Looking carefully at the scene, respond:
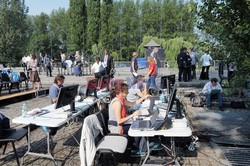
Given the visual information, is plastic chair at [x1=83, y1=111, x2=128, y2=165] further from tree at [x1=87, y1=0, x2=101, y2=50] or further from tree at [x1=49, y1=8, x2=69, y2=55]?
tree at [x1=49, y1=8, x2=69, y2=55]

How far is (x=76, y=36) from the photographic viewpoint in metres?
48.7

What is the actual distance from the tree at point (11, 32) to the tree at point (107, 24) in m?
13.7

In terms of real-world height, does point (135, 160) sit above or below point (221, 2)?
below

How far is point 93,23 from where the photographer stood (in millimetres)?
49000

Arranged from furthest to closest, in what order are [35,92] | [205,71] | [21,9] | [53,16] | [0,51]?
[53,16], [21,9], [0,51], [205,71], [35,92]

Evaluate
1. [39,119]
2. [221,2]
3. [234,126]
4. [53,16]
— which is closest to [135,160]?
[39,119]

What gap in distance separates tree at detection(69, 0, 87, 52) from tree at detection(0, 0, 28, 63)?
346 inches

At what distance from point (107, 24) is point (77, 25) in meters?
5.00

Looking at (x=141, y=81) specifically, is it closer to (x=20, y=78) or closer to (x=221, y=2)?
(x=221, y=2)

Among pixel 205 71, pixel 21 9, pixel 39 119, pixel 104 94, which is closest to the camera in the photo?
pixel 39 119

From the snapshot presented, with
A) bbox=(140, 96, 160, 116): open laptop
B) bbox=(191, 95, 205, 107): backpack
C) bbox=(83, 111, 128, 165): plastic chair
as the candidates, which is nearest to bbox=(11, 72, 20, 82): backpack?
bbox=(191, 95, 205, 107): backpack

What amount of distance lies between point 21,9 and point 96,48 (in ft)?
55.4

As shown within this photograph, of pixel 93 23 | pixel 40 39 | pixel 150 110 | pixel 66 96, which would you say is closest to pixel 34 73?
pixel 66 96

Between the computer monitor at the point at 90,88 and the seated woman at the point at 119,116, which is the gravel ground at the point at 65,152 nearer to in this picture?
the seated woman at the point at 119,116
